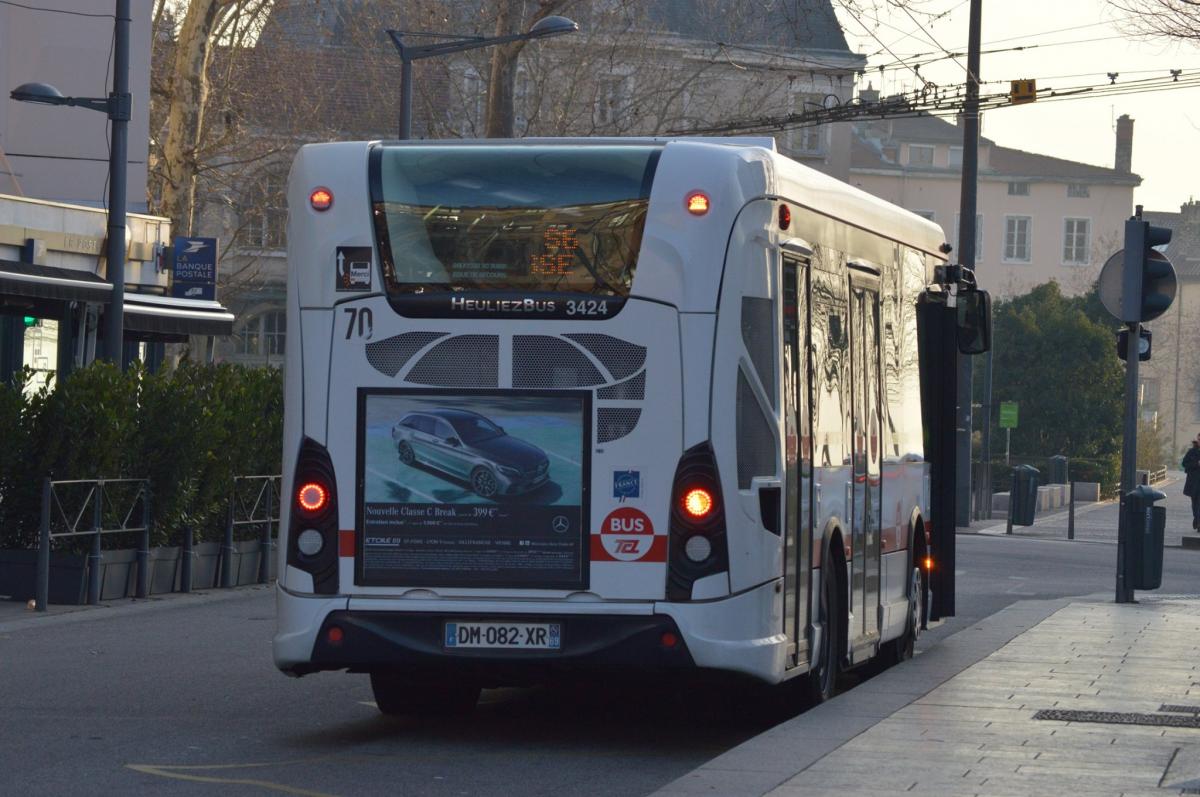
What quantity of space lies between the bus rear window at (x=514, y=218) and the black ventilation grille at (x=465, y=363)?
243 millimetres

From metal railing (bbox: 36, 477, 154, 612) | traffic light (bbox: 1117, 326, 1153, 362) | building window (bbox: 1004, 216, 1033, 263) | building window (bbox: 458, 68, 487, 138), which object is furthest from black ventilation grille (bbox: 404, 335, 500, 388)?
building window (bbox: 1004, 216, 1033, 263)

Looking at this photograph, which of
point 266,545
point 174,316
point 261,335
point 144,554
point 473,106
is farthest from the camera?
point 261,335

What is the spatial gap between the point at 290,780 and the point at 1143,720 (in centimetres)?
418

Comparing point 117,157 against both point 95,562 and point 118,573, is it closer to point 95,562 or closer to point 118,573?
point 118,573

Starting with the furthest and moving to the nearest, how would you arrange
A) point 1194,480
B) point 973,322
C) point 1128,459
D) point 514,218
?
point 1194,480 → point 1128,459 → point 973,322 → point 514,218

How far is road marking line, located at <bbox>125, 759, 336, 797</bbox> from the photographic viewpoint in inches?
344

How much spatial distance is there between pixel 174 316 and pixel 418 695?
20.7 meters

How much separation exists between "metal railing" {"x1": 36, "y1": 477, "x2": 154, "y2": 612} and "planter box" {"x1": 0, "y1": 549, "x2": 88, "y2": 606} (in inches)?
3.3

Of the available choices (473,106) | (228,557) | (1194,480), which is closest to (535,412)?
(228,557)

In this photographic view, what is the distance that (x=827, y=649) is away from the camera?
11594 millimetres

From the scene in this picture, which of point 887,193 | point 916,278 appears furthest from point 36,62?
point 887,193

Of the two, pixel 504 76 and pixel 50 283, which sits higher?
pixel 504 76

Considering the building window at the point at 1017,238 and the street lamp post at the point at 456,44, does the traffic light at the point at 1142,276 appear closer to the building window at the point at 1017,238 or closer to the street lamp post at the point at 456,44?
the street lamp post at the point at 456,44

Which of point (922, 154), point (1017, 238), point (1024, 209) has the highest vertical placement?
point (922, 154)
